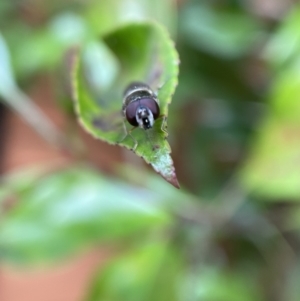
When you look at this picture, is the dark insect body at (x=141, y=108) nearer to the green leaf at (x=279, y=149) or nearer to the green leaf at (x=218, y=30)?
the green leaf at (x=279, y=149)

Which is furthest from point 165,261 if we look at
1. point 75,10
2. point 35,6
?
point 35,6

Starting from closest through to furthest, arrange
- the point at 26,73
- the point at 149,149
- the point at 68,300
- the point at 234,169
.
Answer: the point at 149,149 → the point at 26,73 → the point at 234,169 → the point at 68,300

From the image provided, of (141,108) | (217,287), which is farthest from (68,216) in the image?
(141,108)

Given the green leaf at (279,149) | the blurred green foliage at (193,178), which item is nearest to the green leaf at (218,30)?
the blurred green foliage at (193,178)

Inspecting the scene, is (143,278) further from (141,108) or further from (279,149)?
(141,108)

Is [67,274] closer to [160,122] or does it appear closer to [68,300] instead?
[68,300]

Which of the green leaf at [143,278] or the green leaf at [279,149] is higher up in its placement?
the green leaf at [279,149]

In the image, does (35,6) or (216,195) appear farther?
(35,6)

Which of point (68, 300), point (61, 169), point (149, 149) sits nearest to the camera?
point (149, 149)
